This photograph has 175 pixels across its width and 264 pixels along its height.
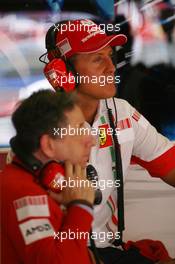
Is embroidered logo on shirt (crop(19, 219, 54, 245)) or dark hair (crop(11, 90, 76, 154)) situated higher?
dark hair (crop(11, 90, 76, 154))

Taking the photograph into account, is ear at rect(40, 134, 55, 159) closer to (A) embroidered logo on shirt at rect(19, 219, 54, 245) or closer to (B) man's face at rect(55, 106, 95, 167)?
(B) man's face at rect(55, 106, 95, 167)

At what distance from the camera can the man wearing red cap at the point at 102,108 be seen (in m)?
1.29

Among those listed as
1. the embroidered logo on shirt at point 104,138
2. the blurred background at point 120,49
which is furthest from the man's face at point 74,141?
the blurred background at point 120,49

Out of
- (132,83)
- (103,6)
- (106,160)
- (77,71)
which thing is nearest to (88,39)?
(77,71)

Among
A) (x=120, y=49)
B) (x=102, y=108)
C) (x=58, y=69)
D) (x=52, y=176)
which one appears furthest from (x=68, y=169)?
(x=120, y=49)

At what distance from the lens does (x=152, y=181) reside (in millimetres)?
1823

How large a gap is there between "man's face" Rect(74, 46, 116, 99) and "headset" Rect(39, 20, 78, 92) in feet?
0.07

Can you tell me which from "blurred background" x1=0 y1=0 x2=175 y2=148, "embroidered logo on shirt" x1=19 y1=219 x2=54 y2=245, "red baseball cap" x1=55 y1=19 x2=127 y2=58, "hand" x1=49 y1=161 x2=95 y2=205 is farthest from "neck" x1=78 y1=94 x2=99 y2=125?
"embroidered logo on shirt" x1=19 y1=219 x2=54 y2=245

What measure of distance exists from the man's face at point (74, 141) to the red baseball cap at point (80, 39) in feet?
1.20

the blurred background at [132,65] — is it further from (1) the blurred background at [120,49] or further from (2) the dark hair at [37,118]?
(2) the dark hair at [37,118]

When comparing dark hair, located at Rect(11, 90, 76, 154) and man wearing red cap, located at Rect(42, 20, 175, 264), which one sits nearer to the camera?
dark hair, located at Rect(11, 90, 76, 154)

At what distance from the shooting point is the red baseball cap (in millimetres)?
1292

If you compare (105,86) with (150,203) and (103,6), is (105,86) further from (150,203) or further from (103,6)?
(150,203)

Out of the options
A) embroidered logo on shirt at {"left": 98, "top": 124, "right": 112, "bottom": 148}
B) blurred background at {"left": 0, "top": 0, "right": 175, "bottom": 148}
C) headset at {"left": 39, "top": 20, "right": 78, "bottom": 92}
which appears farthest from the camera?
blurred background at {"left": 0, "top": 0, "right": 175, "bottom": 148}
